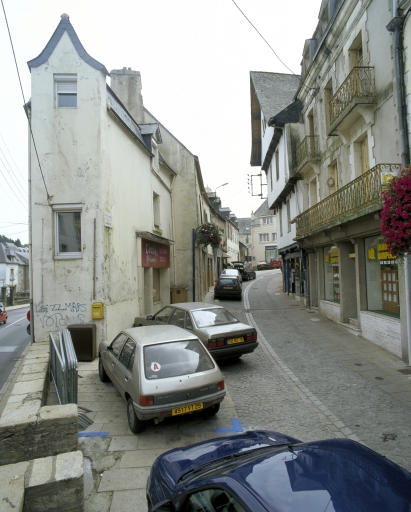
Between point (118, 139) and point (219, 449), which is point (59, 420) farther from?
point (118, 139)

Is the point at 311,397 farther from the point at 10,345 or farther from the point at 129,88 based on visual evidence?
the point at 129,88

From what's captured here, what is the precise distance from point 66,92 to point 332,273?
12.1 meters

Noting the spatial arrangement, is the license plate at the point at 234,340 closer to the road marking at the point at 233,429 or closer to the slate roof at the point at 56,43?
the road marking at the point at 233,429

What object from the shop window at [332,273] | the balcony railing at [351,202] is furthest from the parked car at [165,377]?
the shop window at [332,273]

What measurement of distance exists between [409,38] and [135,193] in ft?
31.3

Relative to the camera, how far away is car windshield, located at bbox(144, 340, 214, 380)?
18.8 feet

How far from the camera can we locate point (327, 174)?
1497cm

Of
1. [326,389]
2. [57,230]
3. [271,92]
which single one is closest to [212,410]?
[326,389]

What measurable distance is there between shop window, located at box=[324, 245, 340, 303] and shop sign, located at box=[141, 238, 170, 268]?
7652 mm

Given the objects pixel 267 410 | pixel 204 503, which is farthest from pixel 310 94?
pixel 204 503

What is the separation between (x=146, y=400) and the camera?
17.5 feet

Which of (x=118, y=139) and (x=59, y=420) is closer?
(x=59, y=420)

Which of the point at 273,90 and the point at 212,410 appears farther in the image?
the point at 273,90

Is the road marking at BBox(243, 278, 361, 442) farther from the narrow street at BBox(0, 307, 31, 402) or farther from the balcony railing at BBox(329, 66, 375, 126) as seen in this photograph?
the balcony railing at BBox(329, 66, 375, 126)
